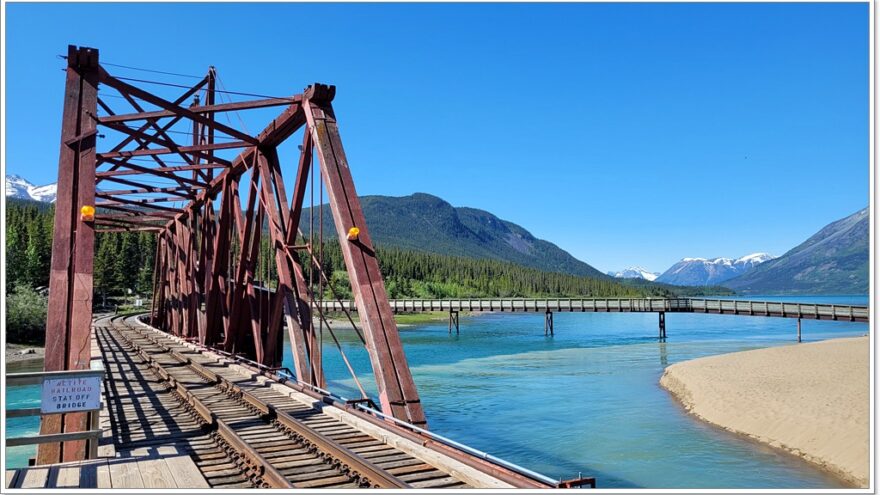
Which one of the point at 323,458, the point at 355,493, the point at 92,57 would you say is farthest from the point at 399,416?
the point at 92,57

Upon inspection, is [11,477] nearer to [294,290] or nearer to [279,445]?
[279,445]

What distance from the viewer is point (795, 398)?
22406mm

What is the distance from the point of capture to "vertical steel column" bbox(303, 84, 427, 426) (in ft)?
32.6

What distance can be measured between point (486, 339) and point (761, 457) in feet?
151

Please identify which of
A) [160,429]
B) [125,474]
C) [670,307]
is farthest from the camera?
[670,307]

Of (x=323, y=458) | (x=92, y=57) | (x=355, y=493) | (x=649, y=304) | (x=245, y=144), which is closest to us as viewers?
(x=355, y=493)

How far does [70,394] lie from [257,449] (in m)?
2.48

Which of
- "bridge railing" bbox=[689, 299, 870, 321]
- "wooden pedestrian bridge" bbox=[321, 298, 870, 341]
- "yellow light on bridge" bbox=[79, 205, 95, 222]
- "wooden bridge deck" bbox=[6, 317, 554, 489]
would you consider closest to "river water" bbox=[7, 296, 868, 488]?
"wooden bridge deck" bbox=[6, 317, 554, 489]

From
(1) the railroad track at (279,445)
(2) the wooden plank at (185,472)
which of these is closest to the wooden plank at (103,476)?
(2) the wooden plank at (185,472)

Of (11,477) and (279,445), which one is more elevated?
(11,477)

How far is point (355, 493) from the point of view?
6.56 metres

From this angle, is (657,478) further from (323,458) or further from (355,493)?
(355,493)

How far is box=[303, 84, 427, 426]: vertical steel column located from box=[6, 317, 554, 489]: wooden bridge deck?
1.75 feet

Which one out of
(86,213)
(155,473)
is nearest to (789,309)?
(86,213)
